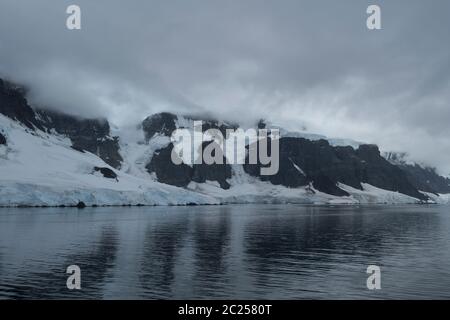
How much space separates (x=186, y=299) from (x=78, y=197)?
5630 inches

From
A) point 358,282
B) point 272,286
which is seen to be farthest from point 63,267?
point 358,282

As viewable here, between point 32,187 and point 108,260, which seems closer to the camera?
point 108,260

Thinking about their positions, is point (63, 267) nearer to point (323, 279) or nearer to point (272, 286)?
point (272, 286)

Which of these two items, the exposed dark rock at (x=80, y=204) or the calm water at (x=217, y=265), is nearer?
the calm water at (x=217, y=265)

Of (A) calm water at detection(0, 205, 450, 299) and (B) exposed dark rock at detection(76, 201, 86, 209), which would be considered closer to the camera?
(A) calm water at detection(0, 205, 450, 299)

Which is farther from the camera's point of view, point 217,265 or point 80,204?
point 80,204

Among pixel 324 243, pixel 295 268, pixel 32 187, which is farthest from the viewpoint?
pixel 32 187

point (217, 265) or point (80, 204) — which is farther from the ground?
point (217, 265)

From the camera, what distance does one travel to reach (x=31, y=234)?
6581 cm

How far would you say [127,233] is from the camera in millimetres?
70062
